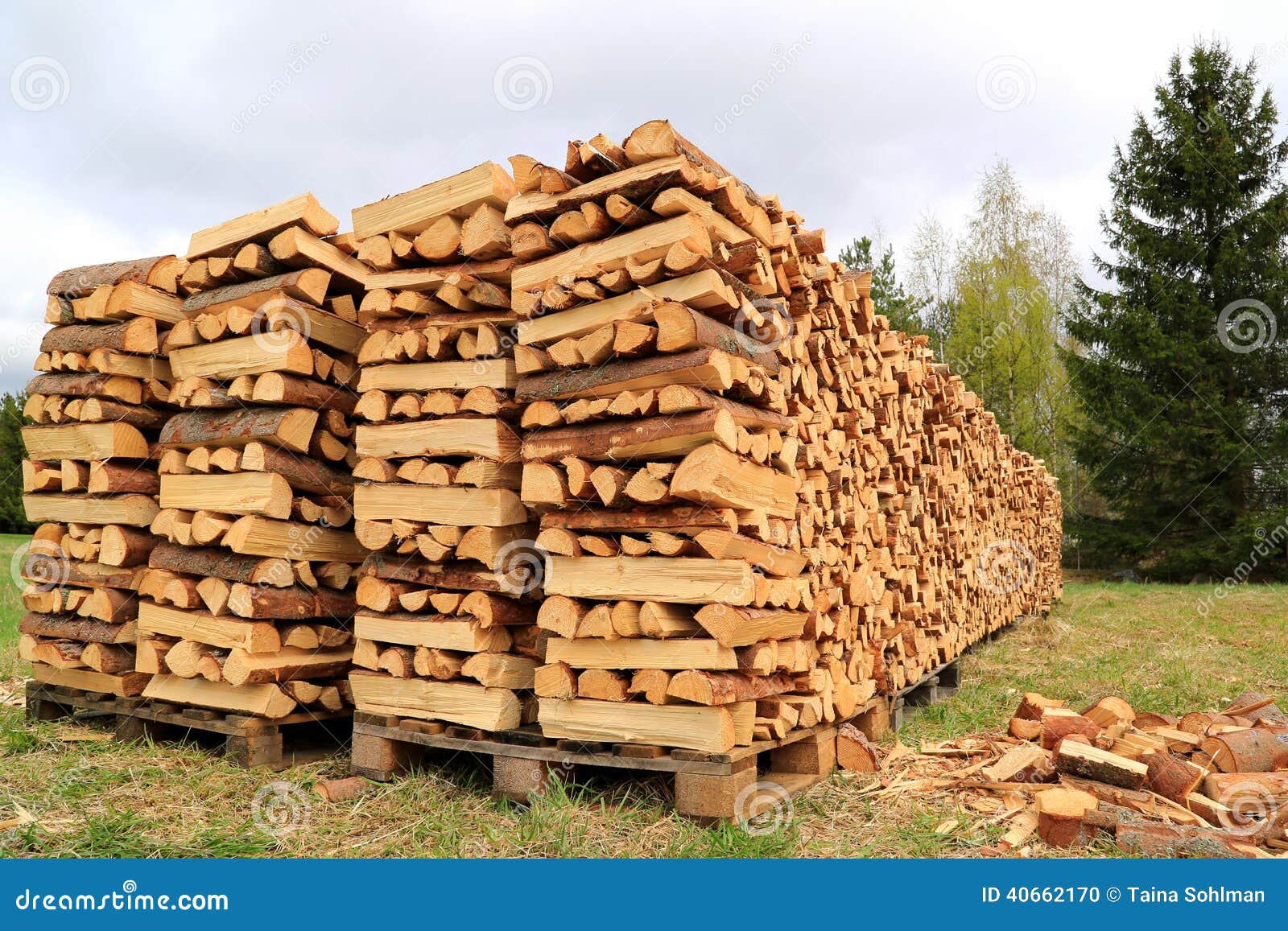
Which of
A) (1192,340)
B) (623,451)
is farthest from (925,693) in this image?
(1192,340)

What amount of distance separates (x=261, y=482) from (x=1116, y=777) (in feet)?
14.2

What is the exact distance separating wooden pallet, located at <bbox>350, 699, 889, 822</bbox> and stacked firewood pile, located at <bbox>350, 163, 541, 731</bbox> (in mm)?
85

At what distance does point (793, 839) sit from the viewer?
3391 mm

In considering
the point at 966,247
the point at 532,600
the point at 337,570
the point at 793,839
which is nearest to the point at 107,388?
the point at 337,570

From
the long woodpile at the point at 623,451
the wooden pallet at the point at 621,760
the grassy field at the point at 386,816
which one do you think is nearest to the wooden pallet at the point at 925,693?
the grassy field at the point at 386,816

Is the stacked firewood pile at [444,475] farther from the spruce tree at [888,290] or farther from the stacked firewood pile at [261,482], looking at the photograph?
the spruce tree at [888,290]

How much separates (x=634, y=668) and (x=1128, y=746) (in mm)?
2638

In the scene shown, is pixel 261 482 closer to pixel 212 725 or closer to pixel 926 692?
pixel 212 725

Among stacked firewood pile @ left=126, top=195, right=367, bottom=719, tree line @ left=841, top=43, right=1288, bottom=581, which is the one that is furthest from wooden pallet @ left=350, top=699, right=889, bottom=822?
tree line @ left=841, top=43, right=1288, bottom=581

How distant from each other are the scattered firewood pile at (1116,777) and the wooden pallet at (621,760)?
39cm

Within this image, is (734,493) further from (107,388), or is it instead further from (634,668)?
(107,388)

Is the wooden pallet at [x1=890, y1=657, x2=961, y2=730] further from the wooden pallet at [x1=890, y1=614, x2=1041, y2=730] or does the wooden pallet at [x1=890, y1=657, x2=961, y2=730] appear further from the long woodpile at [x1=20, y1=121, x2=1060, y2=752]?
the long woodpile at [x1=20, y1=121, x2=1060, y2=752]

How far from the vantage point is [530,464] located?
3.75 meters

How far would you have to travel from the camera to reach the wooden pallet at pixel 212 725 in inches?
174
